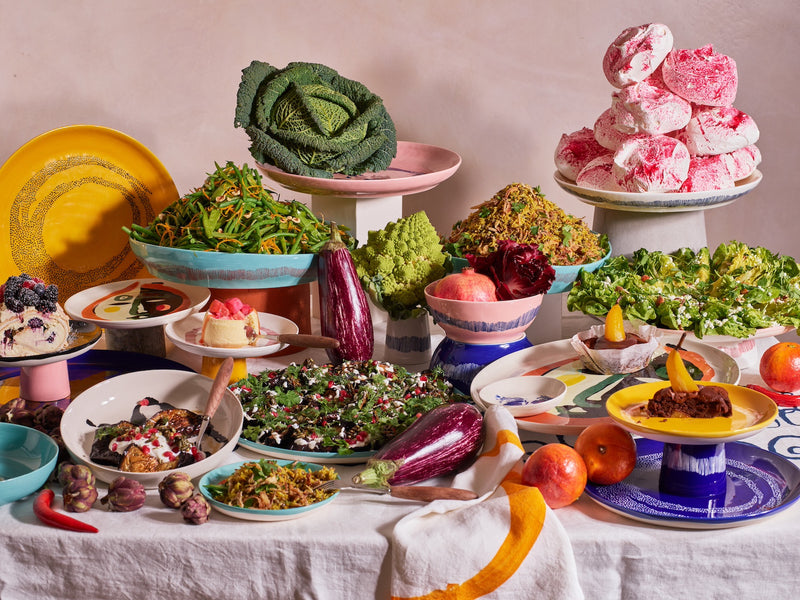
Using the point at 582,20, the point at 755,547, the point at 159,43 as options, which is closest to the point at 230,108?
the point at 159,43

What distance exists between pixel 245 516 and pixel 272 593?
0.12 meters

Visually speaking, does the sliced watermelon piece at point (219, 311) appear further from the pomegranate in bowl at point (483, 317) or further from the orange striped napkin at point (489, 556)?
the orange striped napkin at point (489, 556)

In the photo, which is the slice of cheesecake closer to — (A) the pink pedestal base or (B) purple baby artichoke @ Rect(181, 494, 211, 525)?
(A) the pink pedestal base

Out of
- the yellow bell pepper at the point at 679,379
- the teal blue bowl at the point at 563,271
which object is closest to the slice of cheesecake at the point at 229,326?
the teal blue bowl at the point at 563,271

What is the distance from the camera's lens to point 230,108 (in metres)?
2.57

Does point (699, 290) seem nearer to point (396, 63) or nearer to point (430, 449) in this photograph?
point (430, 449)

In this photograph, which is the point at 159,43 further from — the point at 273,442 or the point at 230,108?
the point at 273,442

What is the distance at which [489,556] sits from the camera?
1102 millimetres

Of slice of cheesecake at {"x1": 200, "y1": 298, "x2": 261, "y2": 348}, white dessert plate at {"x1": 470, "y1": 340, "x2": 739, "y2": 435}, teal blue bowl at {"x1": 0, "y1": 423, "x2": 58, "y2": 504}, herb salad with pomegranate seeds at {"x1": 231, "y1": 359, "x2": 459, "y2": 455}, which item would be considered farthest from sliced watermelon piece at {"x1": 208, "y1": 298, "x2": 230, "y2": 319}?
white dessert plate at {"x1": 470, "y1": 340, "x2": 739, "y2": 435}

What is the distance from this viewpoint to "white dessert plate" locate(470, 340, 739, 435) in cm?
139

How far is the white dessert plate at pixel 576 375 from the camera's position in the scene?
54.7 inches

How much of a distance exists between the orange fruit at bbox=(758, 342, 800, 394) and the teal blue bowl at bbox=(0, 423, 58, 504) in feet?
4.03

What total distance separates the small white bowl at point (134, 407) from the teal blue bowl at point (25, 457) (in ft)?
0.12

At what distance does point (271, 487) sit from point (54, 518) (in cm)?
30
